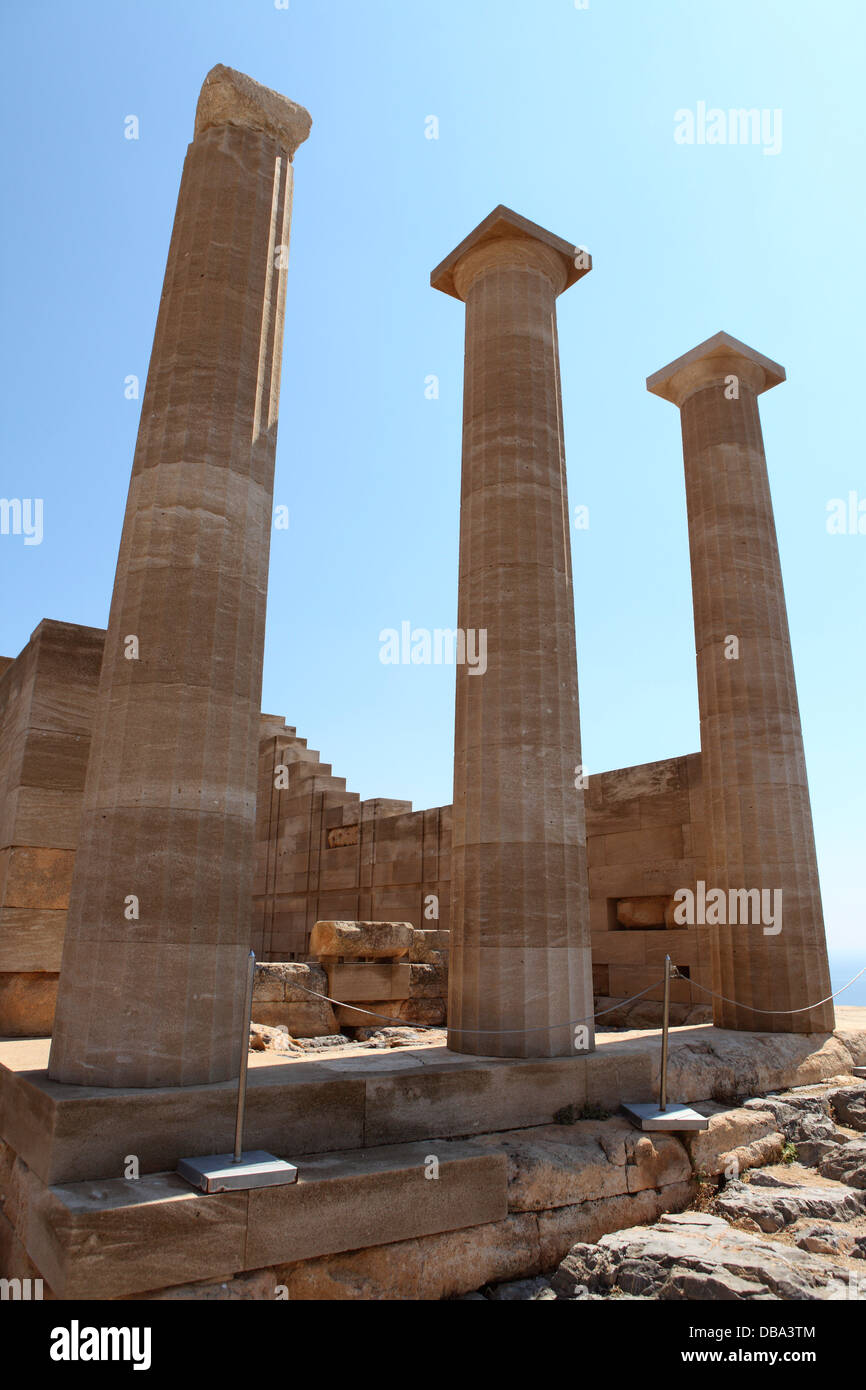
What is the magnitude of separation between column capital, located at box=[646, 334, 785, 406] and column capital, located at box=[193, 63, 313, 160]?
8.68 metres

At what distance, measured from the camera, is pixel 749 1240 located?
730cm

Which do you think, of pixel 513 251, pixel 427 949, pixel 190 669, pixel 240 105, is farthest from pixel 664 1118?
pixel 240 105

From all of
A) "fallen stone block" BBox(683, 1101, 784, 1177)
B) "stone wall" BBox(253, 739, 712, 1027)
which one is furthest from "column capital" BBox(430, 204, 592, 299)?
"fallen stone block" BBox(683, 1101, 784, 1177)

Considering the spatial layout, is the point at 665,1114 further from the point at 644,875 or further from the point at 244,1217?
the point at 644,875

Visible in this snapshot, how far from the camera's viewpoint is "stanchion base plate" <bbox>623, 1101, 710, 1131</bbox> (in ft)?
28.2

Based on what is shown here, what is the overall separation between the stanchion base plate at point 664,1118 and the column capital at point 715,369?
12.5 metres

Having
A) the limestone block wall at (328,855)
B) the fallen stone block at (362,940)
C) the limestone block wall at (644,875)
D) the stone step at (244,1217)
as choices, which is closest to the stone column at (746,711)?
the limestone block wall at (644,875)

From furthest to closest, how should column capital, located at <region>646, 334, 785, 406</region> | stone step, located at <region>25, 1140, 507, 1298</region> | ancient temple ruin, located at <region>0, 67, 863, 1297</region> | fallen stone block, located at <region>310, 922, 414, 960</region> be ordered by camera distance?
column capital, located at <region>646, 334, 785, 406</region> < fallen stone block, located at <region>310, 922, 414, 960</region> < ancient temple ruin, located at <region>0, 67, 863, 1297</region> < stone step, located at <region>25, 1140, 507, 1298</region>

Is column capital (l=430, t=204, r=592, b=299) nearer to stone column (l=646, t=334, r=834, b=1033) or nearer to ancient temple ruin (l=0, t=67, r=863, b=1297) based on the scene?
ancient temple ruin (l=0, t=67, r=863, b=1297)

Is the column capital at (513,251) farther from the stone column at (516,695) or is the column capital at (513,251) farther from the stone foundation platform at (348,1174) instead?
the stone foundation platform at (348,1174)

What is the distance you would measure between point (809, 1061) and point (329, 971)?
7.18 m

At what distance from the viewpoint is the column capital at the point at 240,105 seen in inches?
388
